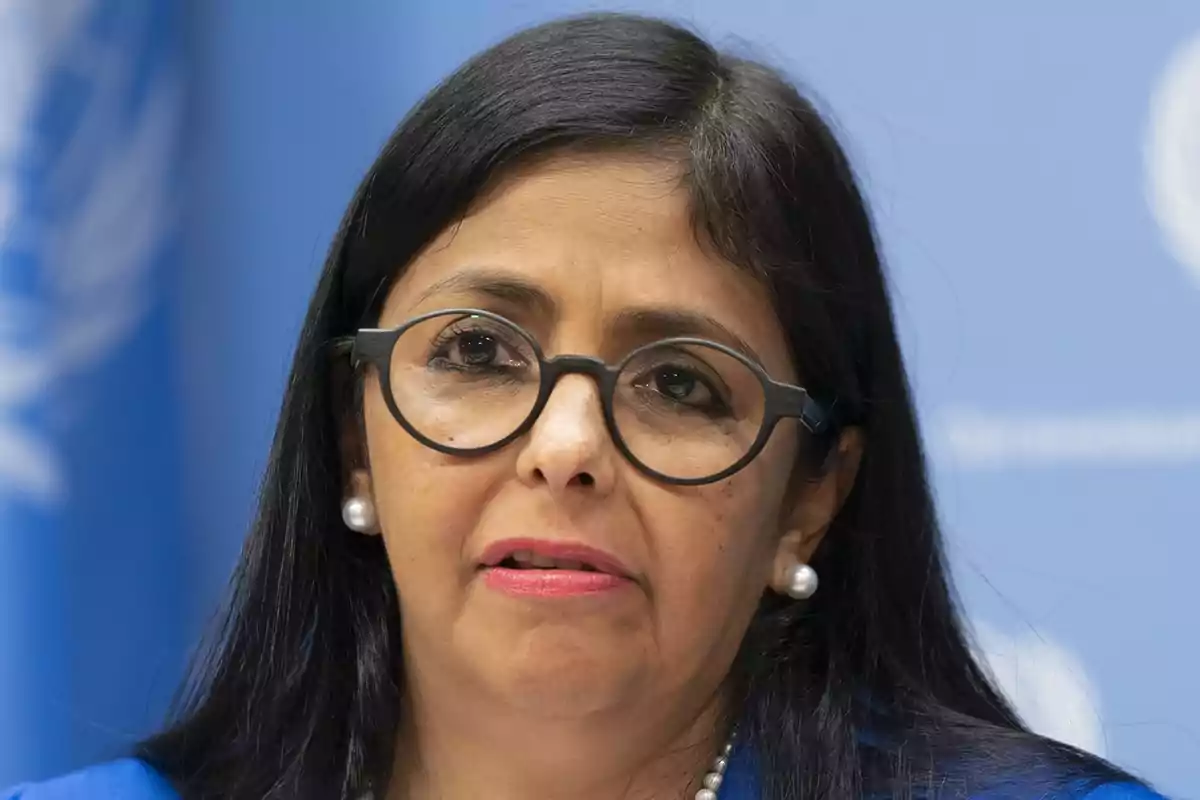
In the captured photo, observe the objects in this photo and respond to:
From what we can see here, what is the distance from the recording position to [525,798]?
1.11 m

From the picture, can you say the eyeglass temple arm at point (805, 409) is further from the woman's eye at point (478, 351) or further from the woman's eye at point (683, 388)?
the woman's eye at point (478, 351)

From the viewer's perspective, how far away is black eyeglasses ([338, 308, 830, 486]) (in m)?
0.99

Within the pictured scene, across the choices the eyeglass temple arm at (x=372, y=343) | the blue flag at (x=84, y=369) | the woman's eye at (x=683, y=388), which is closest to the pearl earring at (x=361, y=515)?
the eyeglass temple arm at (x=372, y=343)

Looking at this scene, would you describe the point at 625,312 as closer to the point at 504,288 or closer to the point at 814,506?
the point at 504,288

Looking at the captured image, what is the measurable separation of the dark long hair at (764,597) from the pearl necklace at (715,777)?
3 centimetres

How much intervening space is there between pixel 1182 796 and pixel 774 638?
65cm

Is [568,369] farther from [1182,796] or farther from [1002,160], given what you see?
[1182,796]

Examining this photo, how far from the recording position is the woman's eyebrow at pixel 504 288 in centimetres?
101

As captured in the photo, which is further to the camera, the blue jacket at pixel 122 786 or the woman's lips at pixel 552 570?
the blue jacket at pixel 122 786

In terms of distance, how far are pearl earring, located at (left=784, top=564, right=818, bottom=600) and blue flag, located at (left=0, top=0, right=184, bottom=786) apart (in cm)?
87

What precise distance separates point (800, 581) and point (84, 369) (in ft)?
3.03

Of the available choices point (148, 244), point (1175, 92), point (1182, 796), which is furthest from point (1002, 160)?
point (148, 244)

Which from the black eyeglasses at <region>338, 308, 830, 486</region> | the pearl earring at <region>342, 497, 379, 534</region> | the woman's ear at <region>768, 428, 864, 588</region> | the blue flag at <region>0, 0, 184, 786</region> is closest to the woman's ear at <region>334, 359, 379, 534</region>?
the pearl earring at <region>342, 497, 379, 534</region>

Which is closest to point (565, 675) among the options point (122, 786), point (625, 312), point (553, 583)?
point (553, 583)
